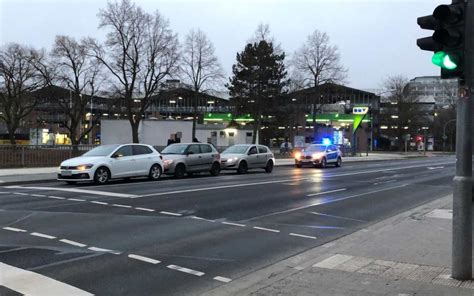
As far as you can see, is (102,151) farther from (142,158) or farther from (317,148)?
(317,148)

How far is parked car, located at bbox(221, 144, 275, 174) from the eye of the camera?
26.4 metres

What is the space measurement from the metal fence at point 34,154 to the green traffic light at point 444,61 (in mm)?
23524

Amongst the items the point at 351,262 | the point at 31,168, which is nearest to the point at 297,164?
the point at 31,168

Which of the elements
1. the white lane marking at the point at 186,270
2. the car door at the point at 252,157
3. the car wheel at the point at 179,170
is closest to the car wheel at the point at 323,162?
the car door at the point at 252,157

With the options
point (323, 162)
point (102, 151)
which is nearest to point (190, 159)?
point (102, 151)

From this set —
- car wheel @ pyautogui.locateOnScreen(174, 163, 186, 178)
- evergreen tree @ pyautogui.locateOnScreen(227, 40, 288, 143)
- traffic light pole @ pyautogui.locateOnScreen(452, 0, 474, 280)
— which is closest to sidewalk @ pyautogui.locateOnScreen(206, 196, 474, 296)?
traffic light pole @ pyautogui.locateOnScreen(452, 0, 474, 280)

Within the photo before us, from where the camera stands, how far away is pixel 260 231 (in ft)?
32.0

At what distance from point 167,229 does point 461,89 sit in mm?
5727

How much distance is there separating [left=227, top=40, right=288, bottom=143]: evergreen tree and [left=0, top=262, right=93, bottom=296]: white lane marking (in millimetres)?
58666

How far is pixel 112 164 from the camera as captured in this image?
19.1 meters

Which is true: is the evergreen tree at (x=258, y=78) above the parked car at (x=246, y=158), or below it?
above

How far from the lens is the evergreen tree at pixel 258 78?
66.1 m

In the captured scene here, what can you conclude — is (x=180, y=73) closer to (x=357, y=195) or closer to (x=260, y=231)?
(x=357, y=195)

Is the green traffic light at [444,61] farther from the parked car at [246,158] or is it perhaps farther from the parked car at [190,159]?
the parked car at [246,158]
